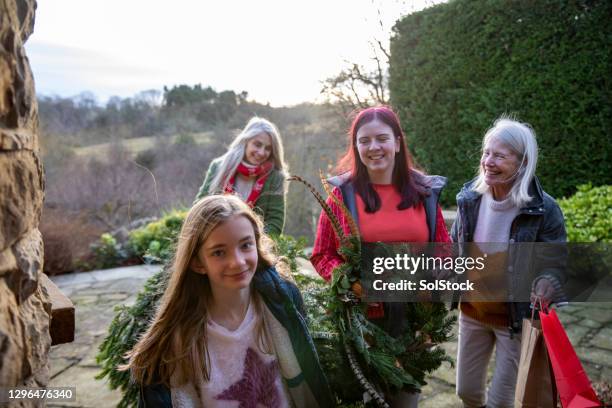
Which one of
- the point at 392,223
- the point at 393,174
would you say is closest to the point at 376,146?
the point at 393,174

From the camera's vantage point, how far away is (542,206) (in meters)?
2.37

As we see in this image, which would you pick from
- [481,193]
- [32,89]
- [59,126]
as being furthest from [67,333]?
[59,126]

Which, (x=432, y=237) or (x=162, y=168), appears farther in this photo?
(x=162, y=168)

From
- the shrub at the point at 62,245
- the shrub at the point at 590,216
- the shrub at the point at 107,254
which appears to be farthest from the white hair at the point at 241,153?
the shrub at the point at 107,254

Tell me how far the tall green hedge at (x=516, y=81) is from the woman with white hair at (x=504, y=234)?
3.48 m

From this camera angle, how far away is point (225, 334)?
5.90 feet

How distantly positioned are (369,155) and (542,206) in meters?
0.97

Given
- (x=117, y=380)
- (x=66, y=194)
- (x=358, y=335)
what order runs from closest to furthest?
(x=358, y=335), (x=117, y=380), (x=66, y=194)

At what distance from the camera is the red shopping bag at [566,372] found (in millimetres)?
1633

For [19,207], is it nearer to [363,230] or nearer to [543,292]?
[363,230]

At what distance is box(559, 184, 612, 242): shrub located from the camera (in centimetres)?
478

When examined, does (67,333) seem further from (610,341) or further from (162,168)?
(162,168)

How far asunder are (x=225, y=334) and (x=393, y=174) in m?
1.31

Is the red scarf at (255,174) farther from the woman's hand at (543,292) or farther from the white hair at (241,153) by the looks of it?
the woman's hand at (543,292)
